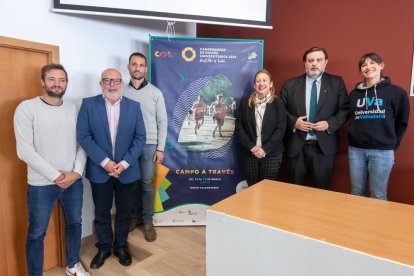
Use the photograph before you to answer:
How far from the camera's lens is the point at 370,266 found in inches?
38.8

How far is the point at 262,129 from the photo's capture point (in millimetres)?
2490

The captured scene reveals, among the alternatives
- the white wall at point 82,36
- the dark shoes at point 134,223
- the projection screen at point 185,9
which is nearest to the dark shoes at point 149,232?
the dark shoes at point 134,223

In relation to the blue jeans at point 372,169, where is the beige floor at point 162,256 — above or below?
below

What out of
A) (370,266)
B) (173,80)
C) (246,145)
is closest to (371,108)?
(246,145)

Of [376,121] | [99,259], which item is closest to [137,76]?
[99,259]

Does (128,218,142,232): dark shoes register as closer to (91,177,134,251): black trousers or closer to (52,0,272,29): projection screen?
(91,177,134,251): black trousers

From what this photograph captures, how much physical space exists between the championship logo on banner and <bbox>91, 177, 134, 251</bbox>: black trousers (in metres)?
0.60

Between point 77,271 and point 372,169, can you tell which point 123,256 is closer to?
point 77,271

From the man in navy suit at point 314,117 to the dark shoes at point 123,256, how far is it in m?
1.49

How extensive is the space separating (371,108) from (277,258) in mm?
1516

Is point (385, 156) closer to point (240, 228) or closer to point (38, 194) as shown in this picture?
point (240, 228)

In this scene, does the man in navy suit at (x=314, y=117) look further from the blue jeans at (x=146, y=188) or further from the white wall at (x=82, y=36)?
the white wall at (x=82, y=36)

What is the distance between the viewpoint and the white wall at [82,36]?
6.77 feet

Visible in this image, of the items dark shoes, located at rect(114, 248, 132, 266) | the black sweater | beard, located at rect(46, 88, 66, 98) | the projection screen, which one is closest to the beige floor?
dark shoes, located at rect(114, 248, 132, 266)
